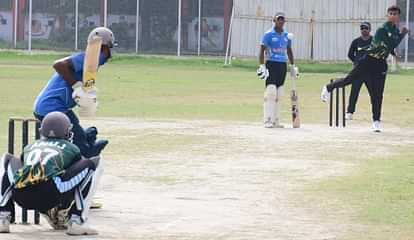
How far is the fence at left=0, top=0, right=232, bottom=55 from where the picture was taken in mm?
56531

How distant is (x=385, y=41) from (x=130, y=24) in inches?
Result: 1432

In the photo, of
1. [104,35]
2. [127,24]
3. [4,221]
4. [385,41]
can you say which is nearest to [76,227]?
[4,221]

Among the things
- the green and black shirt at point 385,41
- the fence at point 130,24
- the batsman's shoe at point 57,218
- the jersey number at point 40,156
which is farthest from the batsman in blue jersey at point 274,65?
the fence at point 130,24

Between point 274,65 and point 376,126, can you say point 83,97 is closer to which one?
point 274,65

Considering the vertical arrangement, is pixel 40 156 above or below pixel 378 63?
below

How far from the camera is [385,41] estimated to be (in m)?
21.6

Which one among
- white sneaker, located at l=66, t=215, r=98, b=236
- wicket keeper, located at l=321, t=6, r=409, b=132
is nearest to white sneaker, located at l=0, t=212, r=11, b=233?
white sneaker, located at l=66, t=215, r=98, b=236

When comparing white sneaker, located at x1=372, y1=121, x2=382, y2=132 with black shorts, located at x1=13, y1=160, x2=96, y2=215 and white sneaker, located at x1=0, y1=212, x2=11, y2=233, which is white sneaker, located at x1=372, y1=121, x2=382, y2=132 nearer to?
black shorts, located at x1=13, y1=160, x2=96, y2=215

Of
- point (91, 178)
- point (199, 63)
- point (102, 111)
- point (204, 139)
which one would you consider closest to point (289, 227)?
point (91, 178)

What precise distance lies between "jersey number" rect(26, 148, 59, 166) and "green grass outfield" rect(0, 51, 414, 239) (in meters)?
2.79

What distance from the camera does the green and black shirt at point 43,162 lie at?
1010 cm

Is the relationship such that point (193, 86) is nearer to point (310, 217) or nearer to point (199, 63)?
point (199, 63)

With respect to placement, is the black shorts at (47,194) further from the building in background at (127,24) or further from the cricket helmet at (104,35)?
the building in background at (127,24)

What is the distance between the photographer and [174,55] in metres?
56.3
